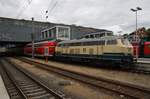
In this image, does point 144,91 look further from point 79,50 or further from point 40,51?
point 40,51

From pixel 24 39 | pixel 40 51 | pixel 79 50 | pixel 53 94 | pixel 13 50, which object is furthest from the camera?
pixel 13 50

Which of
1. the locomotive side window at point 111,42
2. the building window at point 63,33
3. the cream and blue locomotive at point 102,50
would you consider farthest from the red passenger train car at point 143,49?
the building window at point 63,33

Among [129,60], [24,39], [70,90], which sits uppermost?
[24,39]

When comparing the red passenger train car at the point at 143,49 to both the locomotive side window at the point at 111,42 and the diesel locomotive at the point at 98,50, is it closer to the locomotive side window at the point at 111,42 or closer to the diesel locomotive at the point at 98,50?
the diesel locomotive at the point at 98,50

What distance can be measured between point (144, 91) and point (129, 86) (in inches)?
48.8

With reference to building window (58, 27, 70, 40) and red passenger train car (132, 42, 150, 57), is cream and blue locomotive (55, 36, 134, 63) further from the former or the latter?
building window (58, 27, 70, 40)

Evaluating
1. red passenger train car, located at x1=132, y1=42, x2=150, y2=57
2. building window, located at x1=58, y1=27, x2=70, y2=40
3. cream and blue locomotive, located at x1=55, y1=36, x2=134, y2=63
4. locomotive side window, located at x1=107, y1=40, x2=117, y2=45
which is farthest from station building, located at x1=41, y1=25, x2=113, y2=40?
locomotive side window, located at x1=107, y1=40, x2=117, y2=45

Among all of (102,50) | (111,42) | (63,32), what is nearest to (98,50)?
(102,50)

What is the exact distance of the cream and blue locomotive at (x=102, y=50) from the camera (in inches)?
762

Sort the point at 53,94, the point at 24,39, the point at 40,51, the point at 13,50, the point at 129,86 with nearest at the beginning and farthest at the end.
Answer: the point at 53,94, the point at 129,86, the point at 40,51, the point at 24,39, the point at 13,50

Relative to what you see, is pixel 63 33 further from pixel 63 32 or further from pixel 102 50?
pixel 102 50

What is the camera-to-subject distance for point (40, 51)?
3984 cm

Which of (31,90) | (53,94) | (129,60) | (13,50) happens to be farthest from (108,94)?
(13,50)

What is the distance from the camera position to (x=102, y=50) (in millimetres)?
21531
